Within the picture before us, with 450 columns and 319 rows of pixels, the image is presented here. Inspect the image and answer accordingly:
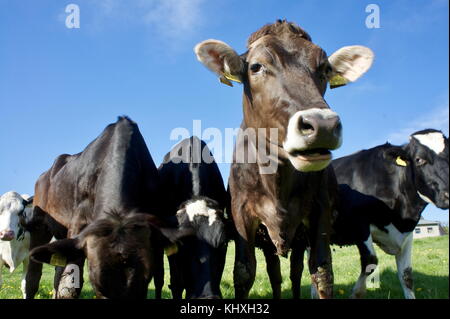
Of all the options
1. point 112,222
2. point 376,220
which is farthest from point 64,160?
point 376,220

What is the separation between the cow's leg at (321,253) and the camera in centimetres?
418

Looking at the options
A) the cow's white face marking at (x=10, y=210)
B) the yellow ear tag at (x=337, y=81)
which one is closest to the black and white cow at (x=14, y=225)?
the cow's white face marking at (x=10, y=210)

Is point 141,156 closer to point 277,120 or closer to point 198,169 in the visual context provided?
point 198,169

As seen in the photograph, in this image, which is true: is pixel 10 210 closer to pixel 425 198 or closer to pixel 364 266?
pixel 364 266

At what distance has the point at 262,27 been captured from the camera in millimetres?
4652

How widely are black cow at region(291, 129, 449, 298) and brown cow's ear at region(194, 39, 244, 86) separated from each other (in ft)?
11.4

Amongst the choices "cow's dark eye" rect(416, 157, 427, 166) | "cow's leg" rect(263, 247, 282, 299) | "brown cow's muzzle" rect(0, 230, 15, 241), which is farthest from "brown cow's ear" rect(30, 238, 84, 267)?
"cow's dark eye" rect(416, 157, 427, 166)

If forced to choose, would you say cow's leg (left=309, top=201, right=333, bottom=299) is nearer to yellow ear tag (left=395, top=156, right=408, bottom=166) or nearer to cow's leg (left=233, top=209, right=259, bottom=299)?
cow's leg (left=233, top=209, right=259, bottom=299)

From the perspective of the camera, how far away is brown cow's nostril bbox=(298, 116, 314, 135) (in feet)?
10.2

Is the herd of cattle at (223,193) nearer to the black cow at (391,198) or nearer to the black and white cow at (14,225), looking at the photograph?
the black cow at (391,198)

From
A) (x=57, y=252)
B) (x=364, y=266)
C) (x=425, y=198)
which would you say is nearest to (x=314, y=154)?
(x=57, y=252)
